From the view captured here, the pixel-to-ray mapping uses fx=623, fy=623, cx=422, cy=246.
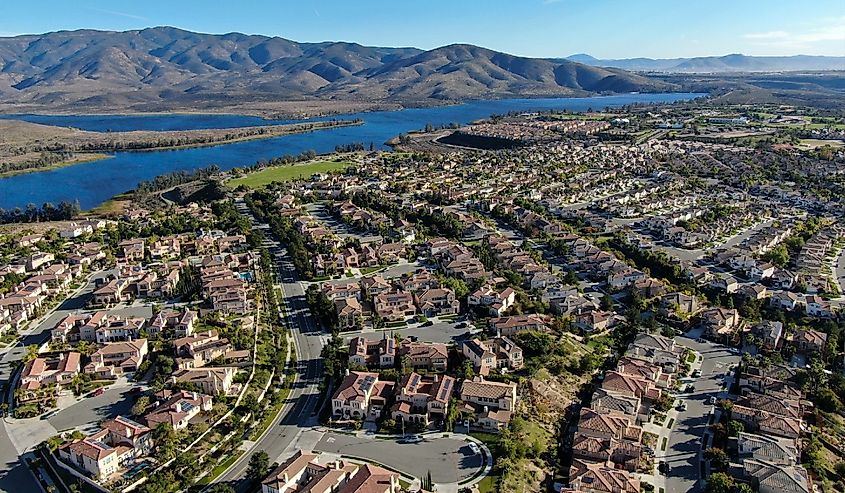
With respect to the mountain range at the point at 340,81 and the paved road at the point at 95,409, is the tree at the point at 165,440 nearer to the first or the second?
the paved road at the point at 95,409

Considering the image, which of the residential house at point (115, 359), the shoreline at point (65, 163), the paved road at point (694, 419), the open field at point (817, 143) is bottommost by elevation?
the paved road at point (694, 419)

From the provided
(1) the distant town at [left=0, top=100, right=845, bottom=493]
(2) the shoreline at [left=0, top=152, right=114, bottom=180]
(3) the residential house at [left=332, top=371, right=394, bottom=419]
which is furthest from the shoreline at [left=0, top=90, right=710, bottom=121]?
(3) the residential house at [left=332, top=371, right=394, bottom=419]

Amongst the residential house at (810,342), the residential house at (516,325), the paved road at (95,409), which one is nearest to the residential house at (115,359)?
the paved road at (95,409)

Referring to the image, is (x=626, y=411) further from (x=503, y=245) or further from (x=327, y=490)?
(x=503, y=245)

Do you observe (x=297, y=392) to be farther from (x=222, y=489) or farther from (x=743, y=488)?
(x=743, y=488)

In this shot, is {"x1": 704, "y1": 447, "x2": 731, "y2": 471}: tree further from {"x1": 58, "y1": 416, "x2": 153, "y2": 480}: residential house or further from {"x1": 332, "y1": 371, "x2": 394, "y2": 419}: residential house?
{"x1": 58, "y1": 416, "x2": 153, "y2": 480}: residential house

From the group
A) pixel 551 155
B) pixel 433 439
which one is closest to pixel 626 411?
pixel 433 439
